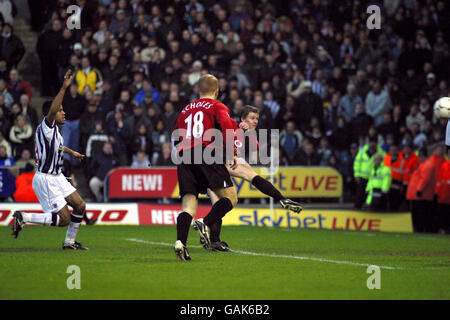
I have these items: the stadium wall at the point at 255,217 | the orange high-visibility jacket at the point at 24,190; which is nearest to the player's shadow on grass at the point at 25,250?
the stadium wall at the point at 255,217

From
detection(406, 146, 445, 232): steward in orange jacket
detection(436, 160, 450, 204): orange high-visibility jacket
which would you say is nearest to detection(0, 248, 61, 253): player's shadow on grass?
detection(406, 146, 445, 232): steward in orange jacket

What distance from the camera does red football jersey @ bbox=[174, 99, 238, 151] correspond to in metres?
10.7

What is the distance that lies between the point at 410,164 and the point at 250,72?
526 centimetres

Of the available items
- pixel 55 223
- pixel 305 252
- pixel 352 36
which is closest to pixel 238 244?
pixel 305 252

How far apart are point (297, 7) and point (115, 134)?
829 centimetres

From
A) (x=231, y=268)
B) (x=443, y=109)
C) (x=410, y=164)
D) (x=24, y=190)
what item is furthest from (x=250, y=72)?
(x=231, y=268)

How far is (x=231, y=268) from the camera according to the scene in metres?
9.99

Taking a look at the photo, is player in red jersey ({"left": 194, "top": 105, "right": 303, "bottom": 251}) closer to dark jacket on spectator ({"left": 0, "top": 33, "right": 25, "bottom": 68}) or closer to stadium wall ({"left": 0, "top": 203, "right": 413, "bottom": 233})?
stadium wall ({"left": 0, "top": 203, "right": 413, "bottom": 233})

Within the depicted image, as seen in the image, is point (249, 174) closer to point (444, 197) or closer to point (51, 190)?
point (51, 190)

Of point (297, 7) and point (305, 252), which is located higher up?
point (297, 7)

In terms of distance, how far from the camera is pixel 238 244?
13891 millimetres
